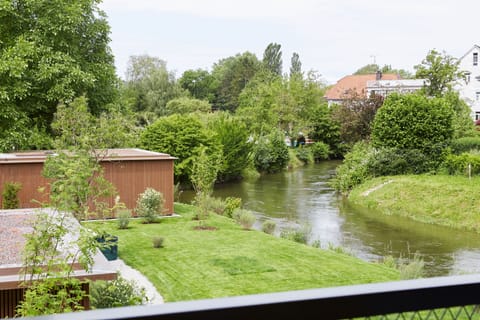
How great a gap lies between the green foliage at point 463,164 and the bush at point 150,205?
1164 centimetres

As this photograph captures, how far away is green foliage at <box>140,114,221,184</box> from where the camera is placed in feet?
82.6

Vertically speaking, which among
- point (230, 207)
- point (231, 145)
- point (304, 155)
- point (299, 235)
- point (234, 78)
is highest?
point (234, 78)

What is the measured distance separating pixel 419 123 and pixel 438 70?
7362 millimetres

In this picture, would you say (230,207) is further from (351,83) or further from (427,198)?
(351,83)

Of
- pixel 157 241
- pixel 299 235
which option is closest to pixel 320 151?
pixel 299 235

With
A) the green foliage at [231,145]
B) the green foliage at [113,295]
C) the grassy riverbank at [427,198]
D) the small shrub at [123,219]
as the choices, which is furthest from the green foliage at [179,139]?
the green foliage at [113,295]

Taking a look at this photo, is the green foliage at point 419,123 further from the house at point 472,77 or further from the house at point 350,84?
the house at point 350,84

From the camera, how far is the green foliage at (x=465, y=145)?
2362 cm

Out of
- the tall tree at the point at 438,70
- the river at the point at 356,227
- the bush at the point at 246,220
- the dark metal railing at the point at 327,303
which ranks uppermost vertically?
the tall tree at the point at 438,70

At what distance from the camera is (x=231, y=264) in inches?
462

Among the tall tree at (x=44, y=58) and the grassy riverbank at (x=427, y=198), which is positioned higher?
the tall tree at (x=44, y=58)

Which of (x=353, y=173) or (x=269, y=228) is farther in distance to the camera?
(x=353, y=173)

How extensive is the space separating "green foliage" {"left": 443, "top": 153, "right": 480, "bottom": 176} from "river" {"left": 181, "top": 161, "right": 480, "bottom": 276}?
4.26 metres

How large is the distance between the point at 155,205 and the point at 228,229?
2.57 meters
